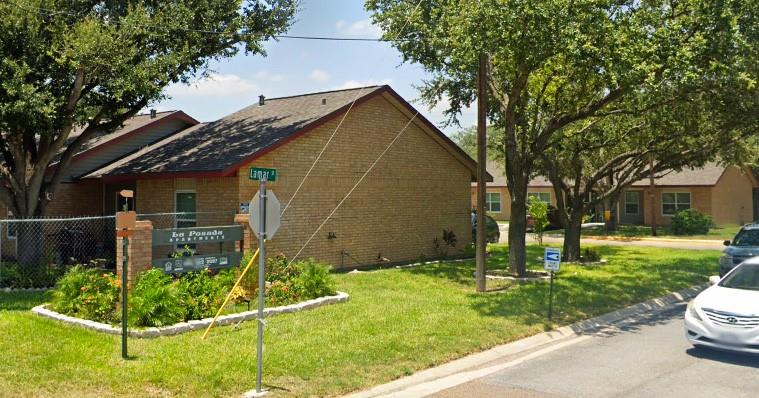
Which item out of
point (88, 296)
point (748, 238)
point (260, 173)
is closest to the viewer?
point (260, 173)

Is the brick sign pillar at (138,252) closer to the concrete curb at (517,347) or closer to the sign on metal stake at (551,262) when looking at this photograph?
the concrete curb at (517,347)

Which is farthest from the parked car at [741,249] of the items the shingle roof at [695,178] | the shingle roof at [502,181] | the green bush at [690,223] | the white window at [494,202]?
the white window at [494,202]

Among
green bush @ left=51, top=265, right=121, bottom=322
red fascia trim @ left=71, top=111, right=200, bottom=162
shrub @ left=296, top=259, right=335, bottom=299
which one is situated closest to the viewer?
green bush @ left=51, top=265, right=121, bottom=322

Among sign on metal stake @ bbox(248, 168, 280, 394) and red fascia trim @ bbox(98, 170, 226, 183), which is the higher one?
red fascia trim @ bbox(98, 170, 226, 183)

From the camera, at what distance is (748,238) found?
1680 cm

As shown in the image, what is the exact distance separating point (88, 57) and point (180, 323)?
7.11 m

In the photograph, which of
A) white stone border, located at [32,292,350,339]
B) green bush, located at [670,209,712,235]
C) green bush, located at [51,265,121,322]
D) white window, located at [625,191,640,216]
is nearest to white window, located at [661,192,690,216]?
white window, located at [625,191,640,216]

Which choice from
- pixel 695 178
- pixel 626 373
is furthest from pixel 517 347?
pixel 695 178

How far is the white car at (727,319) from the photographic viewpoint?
865 centimetres

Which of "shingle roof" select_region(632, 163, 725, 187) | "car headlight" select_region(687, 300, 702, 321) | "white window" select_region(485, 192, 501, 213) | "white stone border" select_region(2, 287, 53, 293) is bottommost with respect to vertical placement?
"white stone border" select_region(2, 287, 53, 293)

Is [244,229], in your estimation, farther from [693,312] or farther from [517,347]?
[693,312]

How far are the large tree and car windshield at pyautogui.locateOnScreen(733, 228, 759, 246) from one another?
13564 mm

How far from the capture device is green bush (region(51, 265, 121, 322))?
1048cm

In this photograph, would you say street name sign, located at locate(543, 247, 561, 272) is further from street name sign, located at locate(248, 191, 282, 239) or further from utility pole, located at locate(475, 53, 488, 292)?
street name sign, located at locate(248, 191, 282, 239)
